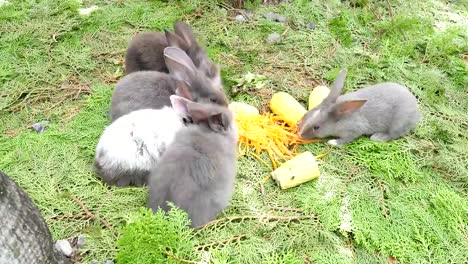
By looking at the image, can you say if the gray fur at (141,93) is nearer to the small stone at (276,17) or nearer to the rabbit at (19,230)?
the rabbit at (19,230)

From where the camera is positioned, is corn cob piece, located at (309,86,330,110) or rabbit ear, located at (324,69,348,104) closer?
rabbit ear, located at (324,69,348,104)

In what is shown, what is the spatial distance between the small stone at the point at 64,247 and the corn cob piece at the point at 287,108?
2175 mm

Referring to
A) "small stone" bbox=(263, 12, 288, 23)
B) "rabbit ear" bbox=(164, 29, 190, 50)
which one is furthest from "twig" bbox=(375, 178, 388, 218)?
"small stone" bbox=(263, 12, 288, 23)

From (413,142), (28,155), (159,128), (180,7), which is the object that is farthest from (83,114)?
(413,142)

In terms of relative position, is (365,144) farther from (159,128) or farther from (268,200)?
(159,128)

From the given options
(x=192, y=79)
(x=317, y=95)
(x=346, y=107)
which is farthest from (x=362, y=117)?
(x=192, y=79)

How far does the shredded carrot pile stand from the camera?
4.13m

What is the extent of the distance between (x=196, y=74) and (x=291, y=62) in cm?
144

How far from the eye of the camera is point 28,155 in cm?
390

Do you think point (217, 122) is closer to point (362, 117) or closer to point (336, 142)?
point (336, 142)

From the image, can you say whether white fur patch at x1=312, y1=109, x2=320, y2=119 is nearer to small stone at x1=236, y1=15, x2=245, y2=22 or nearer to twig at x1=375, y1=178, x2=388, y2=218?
twig at x1=375, y1=178, x2=388, y2=218

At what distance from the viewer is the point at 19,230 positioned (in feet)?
7.97

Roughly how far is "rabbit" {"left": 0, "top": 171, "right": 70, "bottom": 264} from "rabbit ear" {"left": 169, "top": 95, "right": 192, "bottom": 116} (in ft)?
4.68

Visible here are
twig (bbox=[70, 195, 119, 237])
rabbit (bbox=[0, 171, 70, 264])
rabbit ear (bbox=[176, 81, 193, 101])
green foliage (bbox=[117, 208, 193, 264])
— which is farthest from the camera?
rabbit ear (bbox=[176, 81, 193, 101])
